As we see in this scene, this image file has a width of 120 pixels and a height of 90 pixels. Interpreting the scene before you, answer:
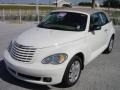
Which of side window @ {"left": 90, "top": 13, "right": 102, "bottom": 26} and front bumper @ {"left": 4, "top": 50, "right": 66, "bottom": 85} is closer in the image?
front bumper @ {"left": 4, "top": 50, "right": 66, "bottom": 85}

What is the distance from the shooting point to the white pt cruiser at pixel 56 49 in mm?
5191

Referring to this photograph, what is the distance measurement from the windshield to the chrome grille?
4.10 feet

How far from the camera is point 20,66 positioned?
523 cm

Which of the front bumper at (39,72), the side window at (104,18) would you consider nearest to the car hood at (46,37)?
the front bumper at (39,72)

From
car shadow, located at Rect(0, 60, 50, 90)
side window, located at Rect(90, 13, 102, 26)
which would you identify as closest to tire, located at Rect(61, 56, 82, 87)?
car shadow, located at Rect(0, 60, 50, 90)

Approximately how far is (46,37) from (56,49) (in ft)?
1.76

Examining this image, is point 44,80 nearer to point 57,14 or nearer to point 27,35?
point 27,35

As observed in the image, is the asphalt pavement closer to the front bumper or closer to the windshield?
the front bumper

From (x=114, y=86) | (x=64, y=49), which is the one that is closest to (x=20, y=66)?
(x=64, y=49)

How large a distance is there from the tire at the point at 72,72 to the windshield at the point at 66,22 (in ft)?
3.20

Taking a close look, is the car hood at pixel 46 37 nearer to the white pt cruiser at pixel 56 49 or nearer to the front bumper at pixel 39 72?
the white pt cruiser at pixel 56 49

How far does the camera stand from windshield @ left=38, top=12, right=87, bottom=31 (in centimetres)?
638

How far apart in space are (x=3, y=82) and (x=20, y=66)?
0.88 meters

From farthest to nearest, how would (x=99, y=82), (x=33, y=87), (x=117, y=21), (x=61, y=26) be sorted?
(x=117, y=21)
(x=61, y=26)
(x=99, y=82)
(x=33, y=87)
